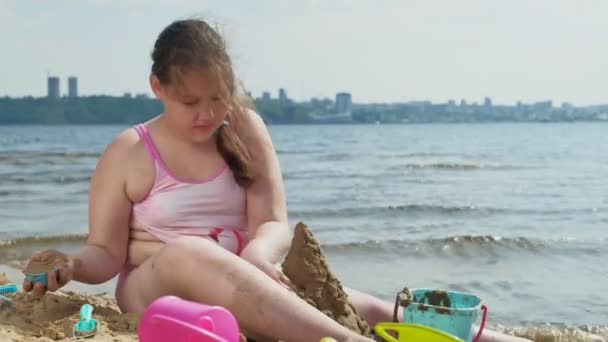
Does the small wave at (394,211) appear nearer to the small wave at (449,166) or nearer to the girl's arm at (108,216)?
the girl's arm at (108,216)

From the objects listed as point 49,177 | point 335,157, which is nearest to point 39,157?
point 49,177

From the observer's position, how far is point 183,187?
3146mm

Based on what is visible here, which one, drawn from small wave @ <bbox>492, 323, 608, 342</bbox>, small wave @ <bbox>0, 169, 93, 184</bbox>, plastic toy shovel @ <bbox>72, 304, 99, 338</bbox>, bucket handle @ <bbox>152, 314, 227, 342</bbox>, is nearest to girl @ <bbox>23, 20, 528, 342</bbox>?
plastic toy shovel @ <bbox>72, 304, 99, 338</bbox>

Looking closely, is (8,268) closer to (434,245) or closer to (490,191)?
(434,245)

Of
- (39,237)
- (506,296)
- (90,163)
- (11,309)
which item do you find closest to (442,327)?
(11,309)

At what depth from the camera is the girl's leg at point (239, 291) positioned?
8.19ft

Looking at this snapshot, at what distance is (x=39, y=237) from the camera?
7484mm

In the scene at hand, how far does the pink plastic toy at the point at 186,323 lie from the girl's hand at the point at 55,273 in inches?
34.6

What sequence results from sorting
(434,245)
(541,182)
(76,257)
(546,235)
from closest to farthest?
(76,257)
(434,245)
(546,235)
(541,182)

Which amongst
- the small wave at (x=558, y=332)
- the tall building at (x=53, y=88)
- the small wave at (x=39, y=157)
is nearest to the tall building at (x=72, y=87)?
the tall building at (x=53, y=88)

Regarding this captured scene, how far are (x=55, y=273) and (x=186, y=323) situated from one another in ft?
3.47

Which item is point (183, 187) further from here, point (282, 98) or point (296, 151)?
point (282, 98)

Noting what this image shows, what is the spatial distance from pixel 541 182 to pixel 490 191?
1.78 metres

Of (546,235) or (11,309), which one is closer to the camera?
(11,309)
